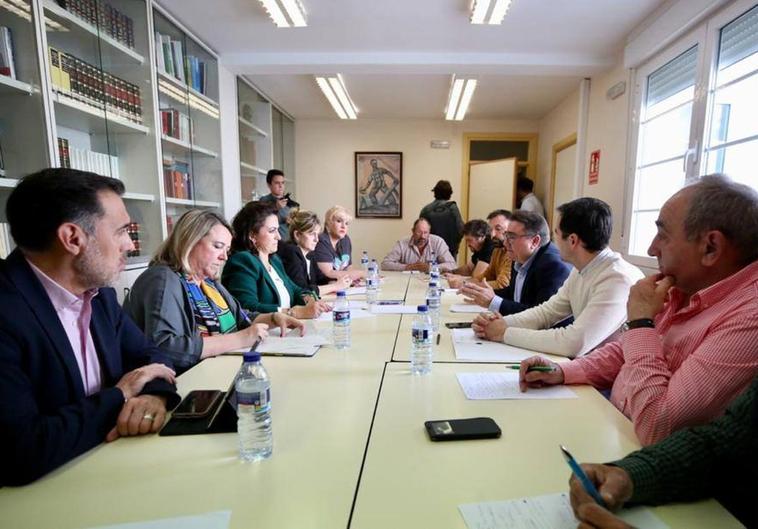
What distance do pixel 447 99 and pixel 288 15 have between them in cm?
270

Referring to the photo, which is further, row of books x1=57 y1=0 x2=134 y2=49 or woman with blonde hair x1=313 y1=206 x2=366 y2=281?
woman with blonde hair x1=313 y1=206 x2=366 y2=281

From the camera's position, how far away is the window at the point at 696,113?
2344 millimetres

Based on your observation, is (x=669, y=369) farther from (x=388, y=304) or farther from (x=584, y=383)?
(x=388, y=304)

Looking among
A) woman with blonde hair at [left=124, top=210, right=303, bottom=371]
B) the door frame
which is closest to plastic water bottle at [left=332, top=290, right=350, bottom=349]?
woman with blonde hair at [left=124, top=210, right=303, bottom=371]

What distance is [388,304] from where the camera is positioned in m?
2.45

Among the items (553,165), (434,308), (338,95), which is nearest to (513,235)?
(434,308)

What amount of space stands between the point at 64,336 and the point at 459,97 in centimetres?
492

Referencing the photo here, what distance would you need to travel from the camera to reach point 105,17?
2.65 meters

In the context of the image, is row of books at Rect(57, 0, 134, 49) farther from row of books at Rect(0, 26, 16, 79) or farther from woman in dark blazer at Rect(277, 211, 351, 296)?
woman in dark blazer at Rect(277, 211, 351, 296)

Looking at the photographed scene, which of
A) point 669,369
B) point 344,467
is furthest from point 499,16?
point 344,467

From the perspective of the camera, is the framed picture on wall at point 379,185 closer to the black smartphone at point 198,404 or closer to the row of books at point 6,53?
the row of books at point 6,53

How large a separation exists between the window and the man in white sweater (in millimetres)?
1131

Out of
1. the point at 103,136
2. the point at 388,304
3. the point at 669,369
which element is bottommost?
the point at 388,304

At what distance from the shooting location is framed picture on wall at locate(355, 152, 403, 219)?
20.9 feet
